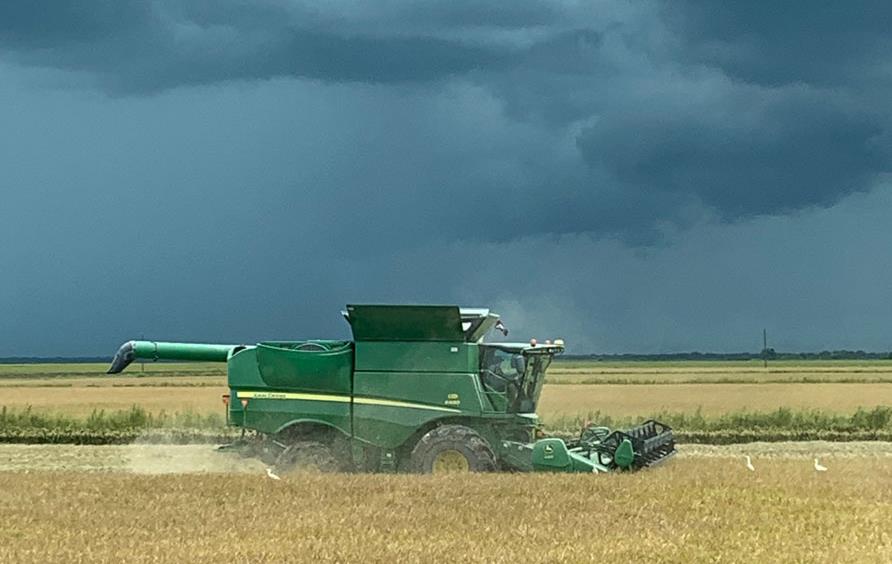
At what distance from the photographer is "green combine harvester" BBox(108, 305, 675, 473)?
21.3 meters

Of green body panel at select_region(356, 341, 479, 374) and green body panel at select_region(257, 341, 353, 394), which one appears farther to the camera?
green body panel at select_region(257, 341, 353, 394)

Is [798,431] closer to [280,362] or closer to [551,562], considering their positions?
[280,362]

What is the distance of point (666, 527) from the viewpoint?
14883mm

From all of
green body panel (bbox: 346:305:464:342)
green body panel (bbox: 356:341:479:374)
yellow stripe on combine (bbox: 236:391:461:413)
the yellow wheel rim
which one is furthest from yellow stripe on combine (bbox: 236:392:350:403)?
the yellow wheel rim

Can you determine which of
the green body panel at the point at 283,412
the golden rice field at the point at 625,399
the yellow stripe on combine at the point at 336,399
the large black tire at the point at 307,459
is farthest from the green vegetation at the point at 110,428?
the large black tire at the point at 307,459

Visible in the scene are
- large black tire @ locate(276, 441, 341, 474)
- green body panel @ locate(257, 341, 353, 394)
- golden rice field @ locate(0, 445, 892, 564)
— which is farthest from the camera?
green body panel @ locate(257, 341, 353, 394)

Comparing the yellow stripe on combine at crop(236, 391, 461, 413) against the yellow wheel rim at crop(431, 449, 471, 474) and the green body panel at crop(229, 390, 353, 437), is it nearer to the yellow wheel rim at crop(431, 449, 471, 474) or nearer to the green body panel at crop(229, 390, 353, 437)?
the green body panel at crop(229, 390, 353, 437)


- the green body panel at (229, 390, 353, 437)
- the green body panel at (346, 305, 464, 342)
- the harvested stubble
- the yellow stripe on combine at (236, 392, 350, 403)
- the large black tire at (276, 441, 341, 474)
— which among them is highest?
the green body panel at (346, 305, 464, 342)

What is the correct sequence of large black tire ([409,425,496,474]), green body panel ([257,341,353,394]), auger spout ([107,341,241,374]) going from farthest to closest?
auger spout ([107,341,241,374]) → green body panel ([257,341,353,394]) → large black tire ([409,425,496,474])

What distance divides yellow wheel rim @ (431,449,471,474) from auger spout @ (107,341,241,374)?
4.92 metres

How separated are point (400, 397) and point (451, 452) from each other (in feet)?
4.61

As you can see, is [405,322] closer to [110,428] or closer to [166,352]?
[166,352]

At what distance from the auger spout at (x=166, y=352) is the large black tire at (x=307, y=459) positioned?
2718 mm

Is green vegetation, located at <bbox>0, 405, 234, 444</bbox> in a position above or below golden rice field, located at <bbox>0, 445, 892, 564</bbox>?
above
